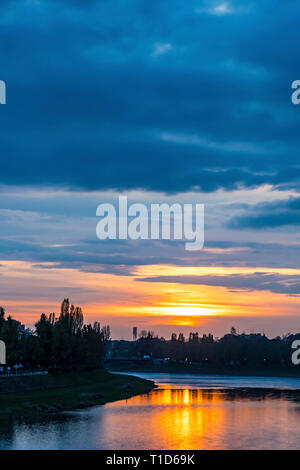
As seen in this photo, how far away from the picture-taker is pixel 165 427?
8131cm

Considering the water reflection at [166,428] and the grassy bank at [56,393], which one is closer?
the water reflection at [166,428]

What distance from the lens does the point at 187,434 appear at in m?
74.8

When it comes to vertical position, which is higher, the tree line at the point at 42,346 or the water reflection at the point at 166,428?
the tree line at the point at 42,346

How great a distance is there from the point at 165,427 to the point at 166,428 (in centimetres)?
109

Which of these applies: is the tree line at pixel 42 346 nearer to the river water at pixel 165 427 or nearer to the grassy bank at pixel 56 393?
the grassy bank at pixel 56 393

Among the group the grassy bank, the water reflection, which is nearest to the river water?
the water reflection

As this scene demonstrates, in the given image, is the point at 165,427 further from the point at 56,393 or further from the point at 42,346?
the point at 42,346

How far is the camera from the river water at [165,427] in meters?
66.6

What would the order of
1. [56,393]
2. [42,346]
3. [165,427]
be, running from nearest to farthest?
[165,427] < [56,393] < [42,346]

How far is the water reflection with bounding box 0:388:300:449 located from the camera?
66.7m

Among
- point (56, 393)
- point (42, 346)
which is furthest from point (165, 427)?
point (42, 346)

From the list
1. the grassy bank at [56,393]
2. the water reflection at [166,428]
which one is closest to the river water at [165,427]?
the water reflection at [166,428]

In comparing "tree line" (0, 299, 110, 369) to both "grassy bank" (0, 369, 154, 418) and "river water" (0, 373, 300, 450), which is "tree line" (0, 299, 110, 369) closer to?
"grassy bank" (0, 369, 154, 418)
